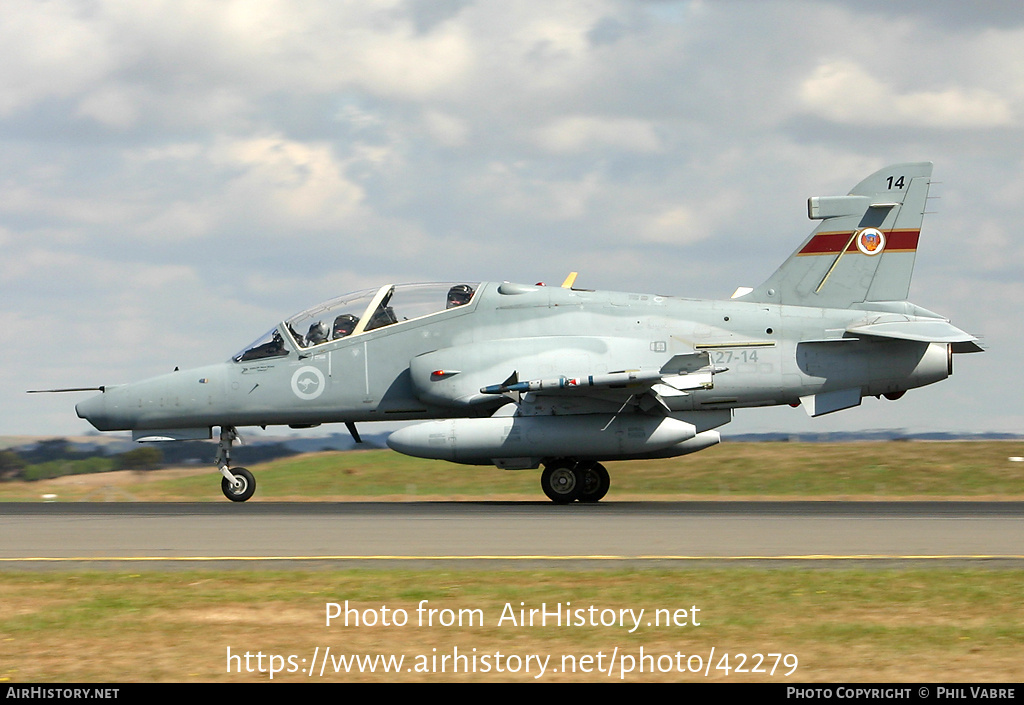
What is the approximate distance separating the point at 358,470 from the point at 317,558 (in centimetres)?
1546

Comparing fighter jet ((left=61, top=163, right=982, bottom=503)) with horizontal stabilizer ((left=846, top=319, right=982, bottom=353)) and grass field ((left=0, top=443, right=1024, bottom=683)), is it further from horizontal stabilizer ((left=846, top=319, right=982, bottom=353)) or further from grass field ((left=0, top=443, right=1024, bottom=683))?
grass field ((left=0, top=443, right=1024, bottom=683))

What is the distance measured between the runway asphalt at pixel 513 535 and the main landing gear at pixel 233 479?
1.60 metres

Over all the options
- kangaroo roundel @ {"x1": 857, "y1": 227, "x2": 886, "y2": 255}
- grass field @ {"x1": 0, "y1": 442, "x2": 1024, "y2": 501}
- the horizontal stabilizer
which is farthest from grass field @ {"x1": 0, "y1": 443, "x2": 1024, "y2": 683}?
grass field @ {"x1": 0, "y1": 442, "x2": 1024, "y2": 501}

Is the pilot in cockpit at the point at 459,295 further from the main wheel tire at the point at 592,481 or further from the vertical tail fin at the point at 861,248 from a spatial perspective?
the vertical tail fin at the point at 861,248

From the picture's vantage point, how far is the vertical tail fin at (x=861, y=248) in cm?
2034

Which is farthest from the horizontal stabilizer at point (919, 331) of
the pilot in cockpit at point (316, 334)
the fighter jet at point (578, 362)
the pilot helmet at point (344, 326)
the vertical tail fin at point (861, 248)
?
the pilot in cockpit at point (316, 334)

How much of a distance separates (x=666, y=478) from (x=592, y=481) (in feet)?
20.7

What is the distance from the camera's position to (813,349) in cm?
1969

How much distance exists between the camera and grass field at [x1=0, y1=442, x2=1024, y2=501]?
78.8ft

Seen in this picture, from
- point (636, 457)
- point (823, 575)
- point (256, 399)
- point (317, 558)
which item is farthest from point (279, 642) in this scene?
point (256, 399)

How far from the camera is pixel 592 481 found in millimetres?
19828
